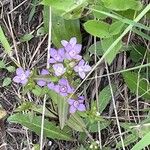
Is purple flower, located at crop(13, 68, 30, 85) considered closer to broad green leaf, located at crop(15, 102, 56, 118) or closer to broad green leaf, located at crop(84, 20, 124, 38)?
broad green leaf, located at crop(15, 102, 56, 118)

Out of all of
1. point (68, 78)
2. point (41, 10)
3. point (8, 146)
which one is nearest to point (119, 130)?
point (68, 78)

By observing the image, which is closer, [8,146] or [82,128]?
[82,128]

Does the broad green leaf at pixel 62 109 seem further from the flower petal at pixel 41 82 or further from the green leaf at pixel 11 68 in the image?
the green leaf at pixel 11 68

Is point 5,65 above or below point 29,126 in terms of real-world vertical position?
above

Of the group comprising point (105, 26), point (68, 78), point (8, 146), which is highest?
point (105, 26)

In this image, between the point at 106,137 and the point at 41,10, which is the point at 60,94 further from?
the point at 41,10

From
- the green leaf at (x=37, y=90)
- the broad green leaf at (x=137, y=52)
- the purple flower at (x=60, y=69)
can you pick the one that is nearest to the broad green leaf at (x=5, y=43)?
the green leaf at (x=37, y=90)
